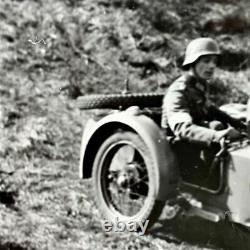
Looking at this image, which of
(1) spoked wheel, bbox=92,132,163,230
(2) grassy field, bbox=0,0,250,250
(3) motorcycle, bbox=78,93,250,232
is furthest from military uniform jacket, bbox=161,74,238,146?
(2) grassy field, bbox=0,0,250,250

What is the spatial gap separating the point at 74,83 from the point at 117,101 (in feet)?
7.76

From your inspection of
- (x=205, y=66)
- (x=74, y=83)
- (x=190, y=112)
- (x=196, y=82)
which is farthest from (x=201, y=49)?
(x=74, y=83)

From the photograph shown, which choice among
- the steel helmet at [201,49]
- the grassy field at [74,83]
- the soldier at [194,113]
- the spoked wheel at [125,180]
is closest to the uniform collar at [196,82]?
the soldier at [194,113]

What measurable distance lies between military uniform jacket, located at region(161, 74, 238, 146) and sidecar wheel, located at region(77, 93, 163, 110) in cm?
19

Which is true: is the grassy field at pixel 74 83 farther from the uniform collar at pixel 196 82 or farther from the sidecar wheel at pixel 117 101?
the uniform collar at pixel 196 82

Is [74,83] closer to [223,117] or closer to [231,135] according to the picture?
[223,117]

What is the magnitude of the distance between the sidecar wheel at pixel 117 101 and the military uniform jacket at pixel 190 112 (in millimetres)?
194

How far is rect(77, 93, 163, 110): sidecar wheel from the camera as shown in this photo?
387 centimetres

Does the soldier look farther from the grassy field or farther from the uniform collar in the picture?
the grassy field

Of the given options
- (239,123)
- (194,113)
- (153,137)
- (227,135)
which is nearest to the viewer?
(227,135)

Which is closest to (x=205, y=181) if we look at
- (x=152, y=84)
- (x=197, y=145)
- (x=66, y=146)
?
(x=197, y=145)

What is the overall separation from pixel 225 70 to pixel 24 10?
9.30 feet

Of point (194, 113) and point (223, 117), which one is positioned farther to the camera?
point (223, 117)

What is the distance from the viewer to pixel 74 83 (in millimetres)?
6148
